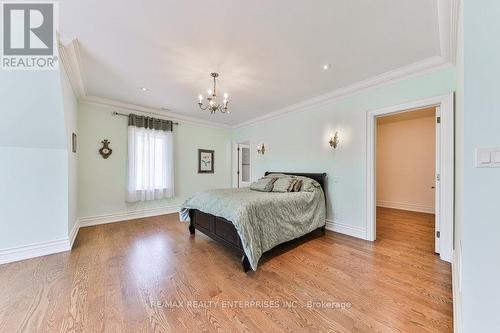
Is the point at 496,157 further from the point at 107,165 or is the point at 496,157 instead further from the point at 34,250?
the point at 107,165

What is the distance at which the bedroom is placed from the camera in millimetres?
1453

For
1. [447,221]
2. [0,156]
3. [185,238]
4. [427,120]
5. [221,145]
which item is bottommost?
[185,238]

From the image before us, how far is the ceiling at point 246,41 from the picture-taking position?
1693 millimetres

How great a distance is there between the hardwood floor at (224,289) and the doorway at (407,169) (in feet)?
6.45

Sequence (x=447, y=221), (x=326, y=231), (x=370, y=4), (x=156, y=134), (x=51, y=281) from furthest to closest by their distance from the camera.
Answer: (x=156, y=134)
(x=326, y=231)
(x=447, y=221)
(x=51, y=281)
(x=370, y=4)

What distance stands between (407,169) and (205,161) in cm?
560

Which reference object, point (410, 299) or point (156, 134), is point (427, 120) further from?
point (156, 134)

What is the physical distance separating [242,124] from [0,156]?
4549mm

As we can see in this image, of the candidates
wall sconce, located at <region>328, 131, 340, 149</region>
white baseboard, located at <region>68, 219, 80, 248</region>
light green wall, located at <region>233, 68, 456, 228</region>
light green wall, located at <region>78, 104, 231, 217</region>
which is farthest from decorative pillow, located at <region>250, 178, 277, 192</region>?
white baseboard, located at <region>68, 219, 80, 248</region>

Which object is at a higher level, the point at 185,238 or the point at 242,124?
the point at 242,124

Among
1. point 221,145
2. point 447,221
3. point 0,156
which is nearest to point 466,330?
point 447,221

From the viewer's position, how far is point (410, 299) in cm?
174

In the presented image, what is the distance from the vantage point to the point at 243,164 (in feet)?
20.0

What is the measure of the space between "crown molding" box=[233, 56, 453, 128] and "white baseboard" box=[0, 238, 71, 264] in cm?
447
